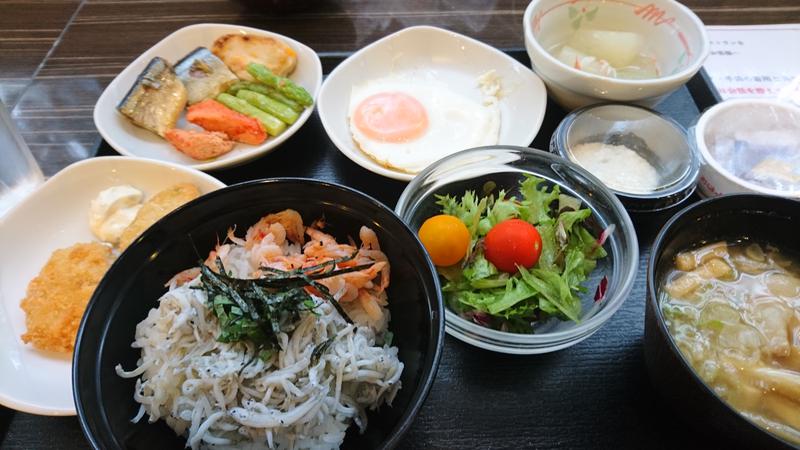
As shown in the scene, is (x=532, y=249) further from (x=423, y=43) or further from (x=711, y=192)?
(x=423, y=43)

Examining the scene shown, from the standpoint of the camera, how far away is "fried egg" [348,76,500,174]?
6.65 feet

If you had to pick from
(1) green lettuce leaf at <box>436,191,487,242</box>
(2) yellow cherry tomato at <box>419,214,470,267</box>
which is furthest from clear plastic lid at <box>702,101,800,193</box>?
(2) yellow cherry tomato at <box>419,214,470,267</box>

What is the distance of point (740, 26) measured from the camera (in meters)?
2.56

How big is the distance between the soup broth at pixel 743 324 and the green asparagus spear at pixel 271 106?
1489mm

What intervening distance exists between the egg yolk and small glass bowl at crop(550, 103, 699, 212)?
56cm

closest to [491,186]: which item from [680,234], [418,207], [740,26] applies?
[418,207]

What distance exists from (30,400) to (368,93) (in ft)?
5.27

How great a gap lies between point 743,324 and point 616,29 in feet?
5.01

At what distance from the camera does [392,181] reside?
74.9 inches

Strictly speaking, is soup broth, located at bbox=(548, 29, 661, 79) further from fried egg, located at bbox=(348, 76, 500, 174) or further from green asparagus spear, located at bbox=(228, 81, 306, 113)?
green asparagus spear, located at bbox=(228, 81, 306, 113)

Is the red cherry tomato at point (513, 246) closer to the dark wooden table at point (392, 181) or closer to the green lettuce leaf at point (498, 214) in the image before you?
the green lettuce leaf at point (498, 214)

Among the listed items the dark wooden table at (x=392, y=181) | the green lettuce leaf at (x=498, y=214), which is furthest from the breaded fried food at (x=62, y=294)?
the green lettuce leaf at (x=498, y=214)

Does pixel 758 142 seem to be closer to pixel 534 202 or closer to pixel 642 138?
pixel 642 138

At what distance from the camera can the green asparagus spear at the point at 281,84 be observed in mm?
2127
